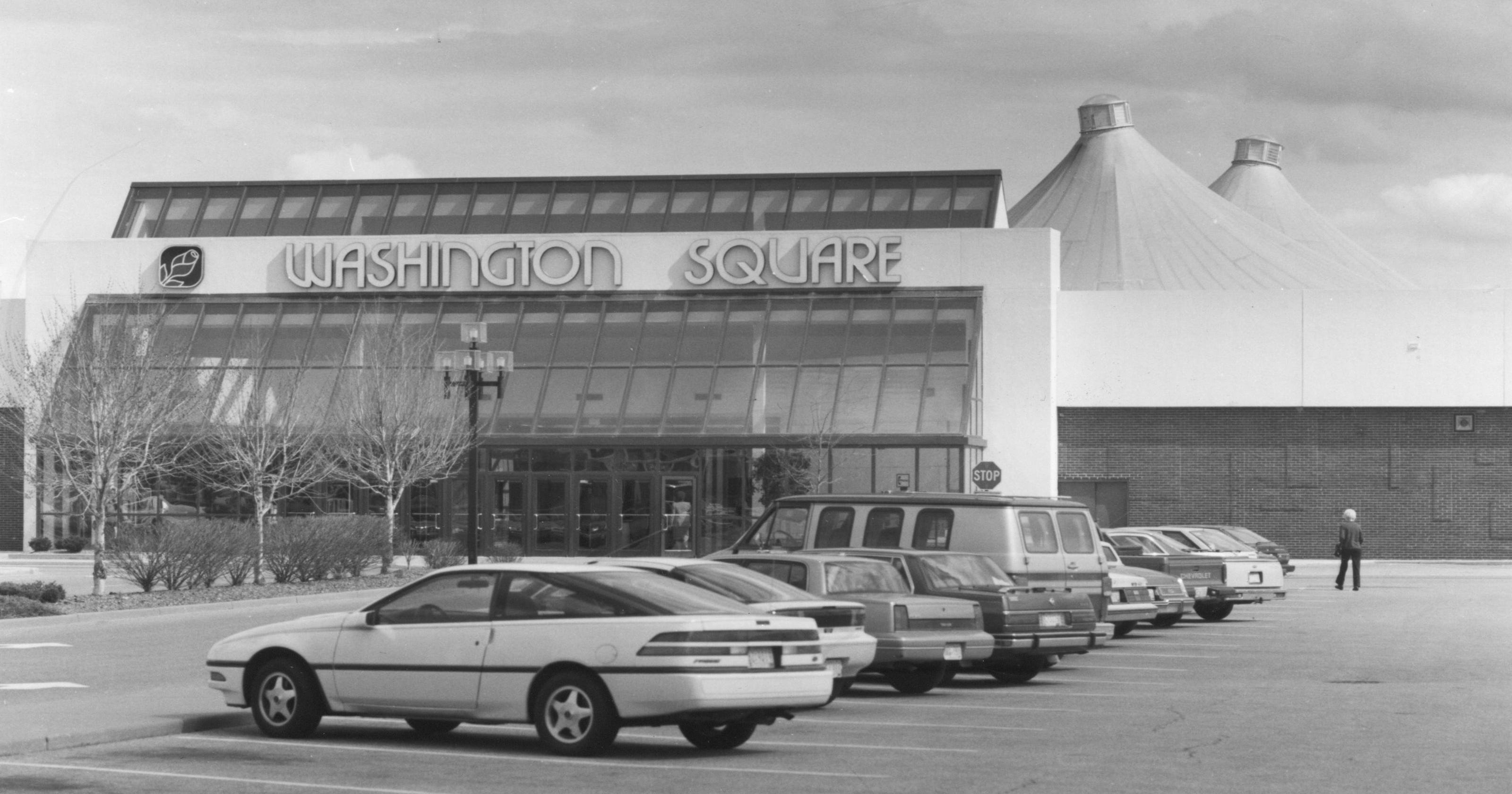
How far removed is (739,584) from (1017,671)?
15.1 feet

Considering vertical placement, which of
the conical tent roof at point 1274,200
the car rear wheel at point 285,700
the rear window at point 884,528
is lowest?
the car rear wheel at point 285,700

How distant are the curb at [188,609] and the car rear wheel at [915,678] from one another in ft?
44.2

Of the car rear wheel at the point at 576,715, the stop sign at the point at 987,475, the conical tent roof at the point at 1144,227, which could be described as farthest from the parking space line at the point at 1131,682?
the conical tent roof at the point at 1144,227

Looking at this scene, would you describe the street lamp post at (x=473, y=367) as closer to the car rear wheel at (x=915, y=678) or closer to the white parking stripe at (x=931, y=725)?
the car rear wheel at (x=915, y=678)

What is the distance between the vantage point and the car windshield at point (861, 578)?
57.1 feet

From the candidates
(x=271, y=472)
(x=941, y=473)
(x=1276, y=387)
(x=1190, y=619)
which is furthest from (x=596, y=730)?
(x=1276, y=387)

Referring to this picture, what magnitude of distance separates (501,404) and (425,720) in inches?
1515

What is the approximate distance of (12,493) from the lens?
56219 millimetres

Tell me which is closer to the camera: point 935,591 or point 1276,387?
point 935,591

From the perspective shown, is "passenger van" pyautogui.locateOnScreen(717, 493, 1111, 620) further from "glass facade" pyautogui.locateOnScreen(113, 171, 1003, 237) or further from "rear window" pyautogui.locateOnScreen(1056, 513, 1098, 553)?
"glass facade" pyautogui.locateOnScreen(113, 171, 1003, 237)

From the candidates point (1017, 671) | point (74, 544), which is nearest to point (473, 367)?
point (1017, 671)

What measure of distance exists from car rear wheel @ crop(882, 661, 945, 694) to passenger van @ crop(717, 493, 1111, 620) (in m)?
2.31

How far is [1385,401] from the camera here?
5494 centimetres

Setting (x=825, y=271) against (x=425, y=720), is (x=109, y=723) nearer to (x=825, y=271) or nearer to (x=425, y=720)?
(x=425, y=720)
